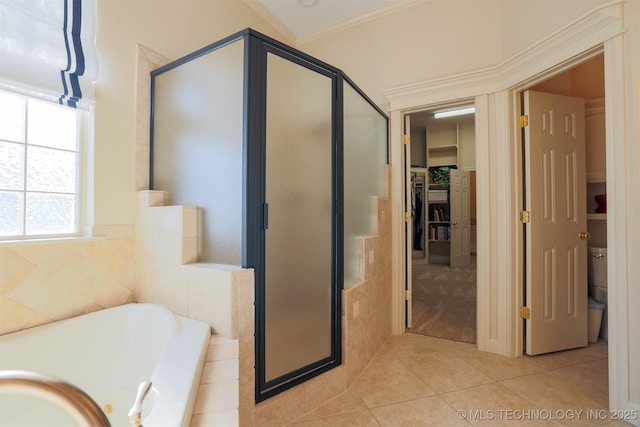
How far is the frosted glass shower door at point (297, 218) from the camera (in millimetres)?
1486

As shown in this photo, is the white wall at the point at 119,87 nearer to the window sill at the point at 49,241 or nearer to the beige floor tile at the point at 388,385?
the window sill at the point at 49,241

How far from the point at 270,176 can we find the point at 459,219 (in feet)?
17.2

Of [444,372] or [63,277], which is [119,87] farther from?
[444,372]

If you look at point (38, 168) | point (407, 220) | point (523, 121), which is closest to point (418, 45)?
point (523, 121)

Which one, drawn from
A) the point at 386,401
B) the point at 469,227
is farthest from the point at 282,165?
the point at 469,227

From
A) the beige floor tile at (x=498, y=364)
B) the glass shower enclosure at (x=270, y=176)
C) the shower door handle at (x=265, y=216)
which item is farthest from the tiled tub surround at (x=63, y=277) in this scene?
the beige floor tile at (x=498, y=364)

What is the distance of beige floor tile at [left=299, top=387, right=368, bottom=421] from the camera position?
1597 millimetres

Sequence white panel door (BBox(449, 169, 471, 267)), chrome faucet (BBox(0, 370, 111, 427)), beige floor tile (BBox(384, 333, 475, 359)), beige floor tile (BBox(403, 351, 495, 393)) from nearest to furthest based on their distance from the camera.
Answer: chrome faucet (BBox(0, 370, 111, 427)) → beige floor tile (BBox(403, 351, 495, 393)) → beige floor tile (BBox(384, 333, 475, 359)) → white panel door (BBox(449, 169, 471, 267))

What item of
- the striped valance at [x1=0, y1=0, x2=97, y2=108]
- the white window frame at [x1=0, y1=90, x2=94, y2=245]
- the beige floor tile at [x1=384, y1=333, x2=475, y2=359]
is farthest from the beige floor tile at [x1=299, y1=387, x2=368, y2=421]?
the striped valance at [x1=0, y1=0, x2=97, y2=108]

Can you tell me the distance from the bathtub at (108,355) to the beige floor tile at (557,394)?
193 cm

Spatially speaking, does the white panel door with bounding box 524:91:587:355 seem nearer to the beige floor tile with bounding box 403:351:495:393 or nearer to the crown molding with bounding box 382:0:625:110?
the crown molding with bounding box 382:0:625:110

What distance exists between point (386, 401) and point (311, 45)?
3376 mm

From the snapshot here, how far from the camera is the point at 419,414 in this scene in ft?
5.27

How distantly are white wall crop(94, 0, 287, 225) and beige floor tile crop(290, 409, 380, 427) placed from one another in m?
1.54
